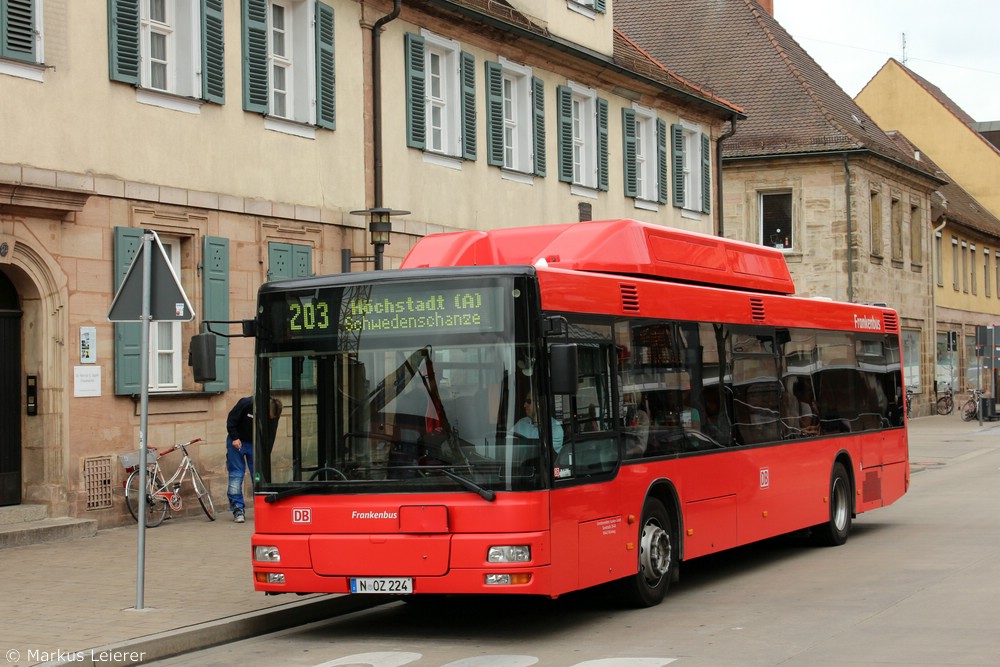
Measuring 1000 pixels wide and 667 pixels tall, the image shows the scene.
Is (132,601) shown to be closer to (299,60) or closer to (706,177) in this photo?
(299,60)

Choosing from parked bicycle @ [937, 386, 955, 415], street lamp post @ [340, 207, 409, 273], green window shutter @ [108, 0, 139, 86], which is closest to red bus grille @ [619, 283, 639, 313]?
street lamp post @ [340, 207, 409, 273]

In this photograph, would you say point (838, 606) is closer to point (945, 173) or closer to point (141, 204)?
point (141, 204)

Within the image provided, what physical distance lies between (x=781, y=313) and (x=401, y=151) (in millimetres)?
9216

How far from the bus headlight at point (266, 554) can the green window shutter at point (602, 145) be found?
62.0ft

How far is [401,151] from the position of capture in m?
22.7

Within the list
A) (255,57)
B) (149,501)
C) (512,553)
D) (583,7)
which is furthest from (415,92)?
(512,553)

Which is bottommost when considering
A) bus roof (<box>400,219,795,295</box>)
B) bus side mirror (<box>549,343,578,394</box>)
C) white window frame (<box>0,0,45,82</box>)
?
bus side mirror (<box>549,343,578,394</box>)

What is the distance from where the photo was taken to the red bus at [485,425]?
32.6 feet

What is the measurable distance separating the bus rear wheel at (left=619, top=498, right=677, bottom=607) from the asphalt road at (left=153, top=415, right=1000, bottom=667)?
14cm

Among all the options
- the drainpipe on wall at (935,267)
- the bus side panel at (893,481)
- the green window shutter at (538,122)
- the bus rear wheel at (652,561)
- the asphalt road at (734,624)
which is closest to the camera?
the asphalt road at (734,624)

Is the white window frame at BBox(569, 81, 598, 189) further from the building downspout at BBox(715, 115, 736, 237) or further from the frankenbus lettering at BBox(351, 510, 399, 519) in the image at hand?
the frankenbus lettering at BBox(351, 510, 399, 519)

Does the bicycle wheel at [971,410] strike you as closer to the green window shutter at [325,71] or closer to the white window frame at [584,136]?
the white window frame at [584,136]

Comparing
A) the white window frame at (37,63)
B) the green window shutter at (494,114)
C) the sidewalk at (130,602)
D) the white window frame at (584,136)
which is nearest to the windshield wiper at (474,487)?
the sidewalk at (130,602)

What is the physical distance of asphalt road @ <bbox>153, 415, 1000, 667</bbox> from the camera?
9.27 meters
